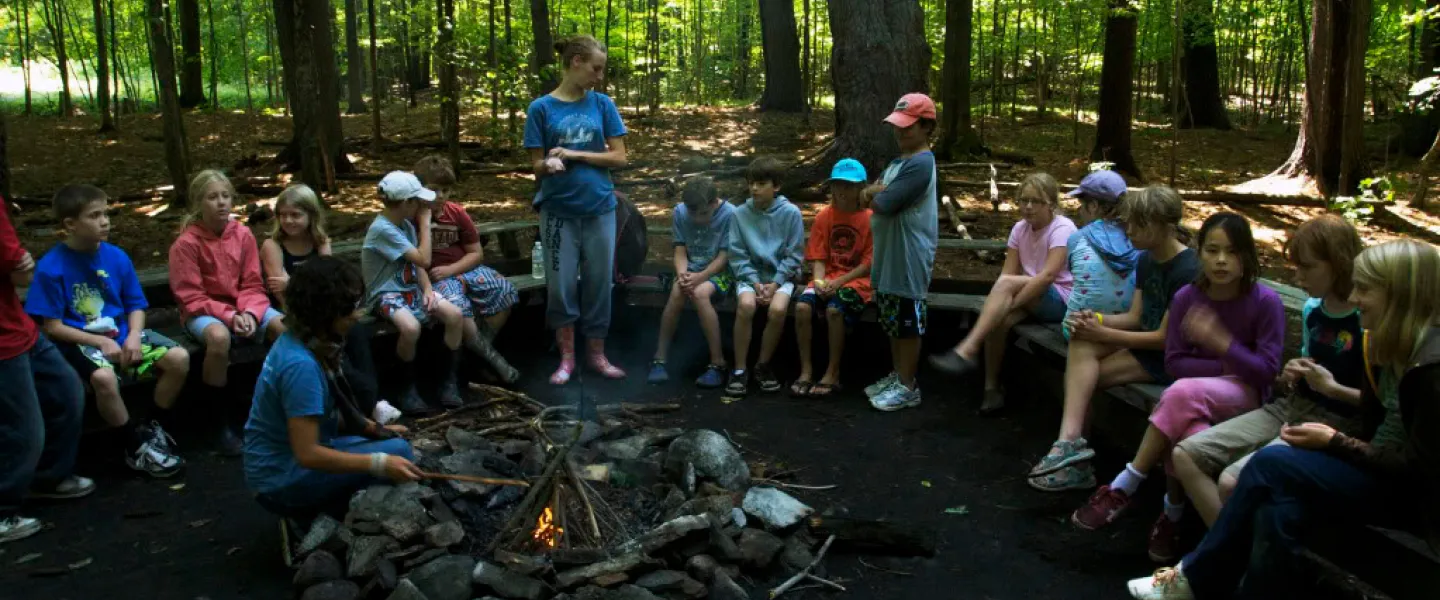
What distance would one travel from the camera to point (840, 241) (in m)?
5.79

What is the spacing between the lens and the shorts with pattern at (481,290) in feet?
18.6

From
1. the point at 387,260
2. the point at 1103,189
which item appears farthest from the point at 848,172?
the point at 387,260

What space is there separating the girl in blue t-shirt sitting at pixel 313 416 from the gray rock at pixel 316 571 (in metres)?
0.28

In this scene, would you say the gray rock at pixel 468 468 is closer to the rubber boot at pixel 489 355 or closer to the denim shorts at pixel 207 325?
the denim shorts at pixel 207 325

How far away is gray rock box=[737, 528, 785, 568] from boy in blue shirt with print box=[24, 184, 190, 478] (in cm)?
268

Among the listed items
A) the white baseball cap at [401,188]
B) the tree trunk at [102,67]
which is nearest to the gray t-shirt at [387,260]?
the white baseball cap at [401,188]

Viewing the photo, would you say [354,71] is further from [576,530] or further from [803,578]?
[803,578]

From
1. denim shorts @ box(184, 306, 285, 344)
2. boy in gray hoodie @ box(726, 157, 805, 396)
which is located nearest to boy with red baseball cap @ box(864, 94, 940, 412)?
boy in gray hoodie @ box(726, 157, 805, 396)

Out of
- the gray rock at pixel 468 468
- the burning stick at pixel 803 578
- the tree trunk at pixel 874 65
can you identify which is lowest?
the burning stick at pixel 803 578

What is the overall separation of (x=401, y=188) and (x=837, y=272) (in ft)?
7.92

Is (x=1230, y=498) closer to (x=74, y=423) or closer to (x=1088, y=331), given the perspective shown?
(x=1088, y=331)

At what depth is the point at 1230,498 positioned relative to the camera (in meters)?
3.14

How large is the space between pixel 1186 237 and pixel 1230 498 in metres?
1.76

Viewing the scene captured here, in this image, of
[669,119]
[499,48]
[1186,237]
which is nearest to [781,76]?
[669,119]
